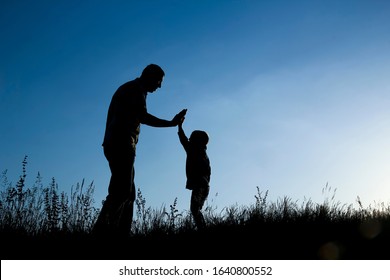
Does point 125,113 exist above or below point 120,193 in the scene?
above

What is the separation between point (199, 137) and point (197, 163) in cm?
47

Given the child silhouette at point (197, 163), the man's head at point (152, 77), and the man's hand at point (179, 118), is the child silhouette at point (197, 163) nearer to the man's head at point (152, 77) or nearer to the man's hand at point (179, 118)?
the man's hand at point (179, 118)

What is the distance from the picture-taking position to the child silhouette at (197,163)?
234 inches

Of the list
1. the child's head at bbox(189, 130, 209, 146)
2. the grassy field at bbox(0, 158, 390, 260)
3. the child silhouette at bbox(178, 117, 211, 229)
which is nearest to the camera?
the grassy field at bbox(0, 158, 390, 260)

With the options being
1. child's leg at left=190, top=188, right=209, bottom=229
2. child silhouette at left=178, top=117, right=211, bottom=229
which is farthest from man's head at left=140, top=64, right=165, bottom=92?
child's leg at left=190, top=188, right=209, bottom=229

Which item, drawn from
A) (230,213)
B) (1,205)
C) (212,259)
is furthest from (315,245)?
(1,205)

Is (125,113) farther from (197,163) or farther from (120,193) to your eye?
(197,163)

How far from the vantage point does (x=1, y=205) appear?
4691 millimetres

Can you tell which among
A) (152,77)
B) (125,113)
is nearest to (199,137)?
(152,77)

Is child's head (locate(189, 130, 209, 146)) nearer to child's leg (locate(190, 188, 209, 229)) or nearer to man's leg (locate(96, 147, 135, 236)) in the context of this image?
child's leg (locate(190, 188, 209, 229))

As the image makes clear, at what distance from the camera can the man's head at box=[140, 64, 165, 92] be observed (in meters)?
4.68

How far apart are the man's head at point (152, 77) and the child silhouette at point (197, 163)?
1235mm

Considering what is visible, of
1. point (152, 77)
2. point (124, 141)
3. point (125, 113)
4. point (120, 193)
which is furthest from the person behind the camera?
point (152, 77)

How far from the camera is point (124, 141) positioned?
4.25m
